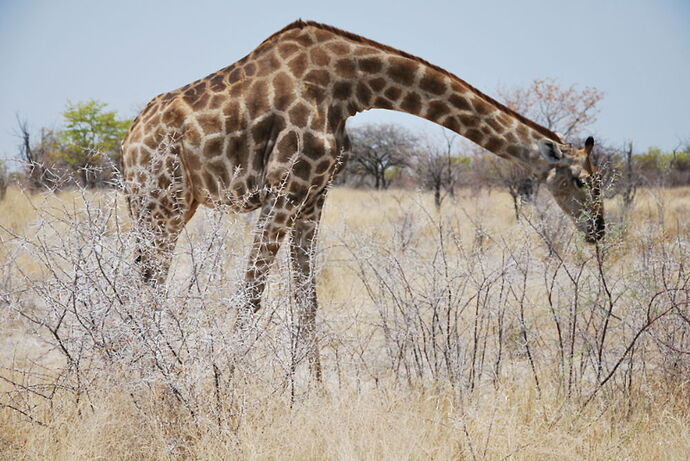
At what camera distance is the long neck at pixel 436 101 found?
3.83 metres

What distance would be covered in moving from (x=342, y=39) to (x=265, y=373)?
223 centimetres

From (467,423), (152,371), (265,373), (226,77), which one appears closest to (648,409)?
(467,423)

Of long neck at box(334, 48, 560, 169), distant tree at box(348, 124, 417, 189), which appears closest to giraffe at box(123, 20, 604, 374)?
long neck at box(334, 48, 560, 169)

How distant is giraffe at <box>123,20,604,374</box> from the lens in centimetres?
365

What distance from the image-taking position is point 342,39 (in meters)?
3.89

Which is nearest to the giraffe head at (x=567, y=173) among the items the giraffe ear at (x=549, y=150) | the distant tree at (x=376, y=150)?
the giraffe ear at (x=549, y=150)

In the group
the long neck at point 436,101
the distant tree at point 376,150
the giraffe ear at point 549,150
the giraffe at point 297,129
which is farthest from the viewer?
the distant tree at point 376,150

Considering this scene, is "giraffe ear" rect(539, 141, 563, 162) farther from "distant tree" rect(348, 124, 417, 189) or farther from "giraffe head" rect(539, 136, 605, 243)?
"distant tree" rect(348, 124, 417, 189)

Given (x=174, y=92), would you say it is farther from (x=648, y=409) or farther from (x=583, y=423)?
(x=648, y=409)

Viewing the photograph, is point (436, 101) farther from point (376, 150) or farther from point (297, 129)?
point (376, 150)

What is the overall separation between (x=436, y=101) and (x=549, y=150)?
854 millimetres

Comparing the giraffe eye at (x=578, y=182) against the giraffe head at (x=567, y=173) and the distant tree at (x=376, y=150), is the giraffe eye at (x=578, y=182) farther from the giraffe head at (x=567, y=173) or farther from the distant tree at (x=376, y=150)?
the distant tree at (x=376, y=150)

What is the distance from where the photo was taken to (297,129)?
11.8 feet

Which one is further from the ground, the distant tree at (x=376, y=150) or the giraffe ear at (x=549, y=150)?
the distant tree at (x=376, y=150)
